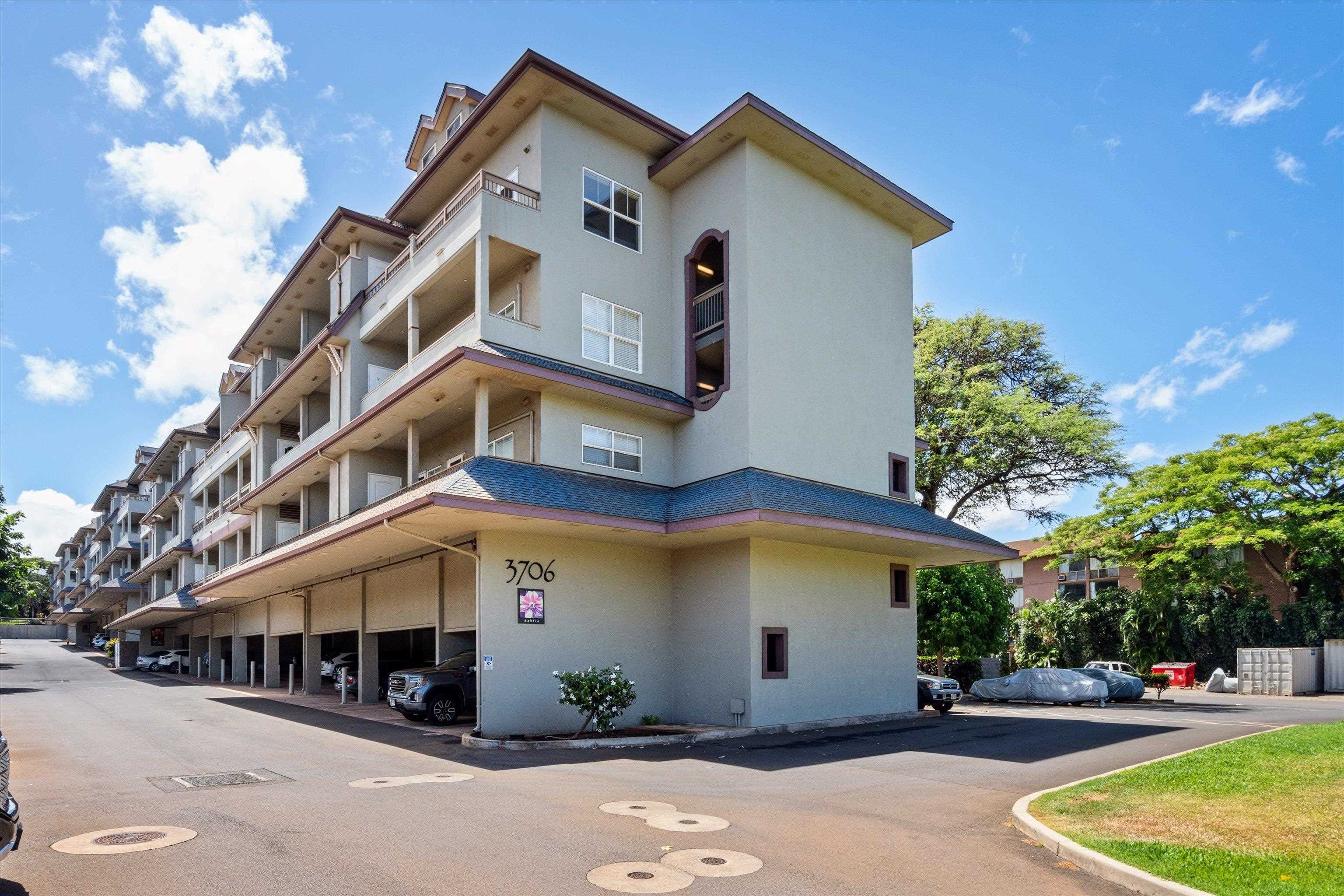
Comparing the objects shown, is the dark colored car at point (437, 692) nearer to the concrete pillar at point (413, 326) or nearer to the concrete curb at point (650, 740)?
the concrete curb at point (650, 740)

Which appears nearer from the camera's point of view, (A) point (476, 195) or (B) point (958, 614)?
(A) point (476, 195)

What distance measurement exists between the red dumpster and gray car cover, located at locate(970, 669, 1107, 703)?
36.5 feet

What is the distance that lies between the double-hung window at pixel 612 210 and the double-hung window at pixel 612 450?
4.94 m

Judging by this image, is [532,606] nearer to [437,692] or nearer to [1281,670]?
[437,692]

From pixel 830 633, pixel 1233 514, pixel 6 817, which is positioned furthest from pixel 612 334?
pixel 1233 514

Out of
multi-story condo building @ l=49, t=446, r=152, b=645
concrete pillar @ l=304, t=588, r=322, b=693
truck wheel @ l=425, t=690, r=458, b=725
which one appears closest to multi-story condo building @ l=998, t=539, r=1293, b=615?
truck wheel @ l=425, t=690, r=458, b=725

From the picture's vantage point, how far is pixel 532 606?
19000mm

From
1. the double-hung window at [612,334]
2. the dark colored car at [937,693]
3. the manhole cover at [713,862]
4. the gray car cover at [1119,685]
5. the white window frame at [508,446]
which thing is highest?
the double-hung window at [612,334]

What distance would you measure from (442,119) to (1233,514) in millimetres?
33707

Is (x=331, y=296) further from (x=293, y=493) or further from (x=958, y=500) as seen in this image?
(x=958, y=500)

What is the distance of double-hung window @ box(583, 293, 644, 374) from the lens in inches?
853

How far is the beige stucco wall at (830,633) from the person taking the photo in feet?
65.8

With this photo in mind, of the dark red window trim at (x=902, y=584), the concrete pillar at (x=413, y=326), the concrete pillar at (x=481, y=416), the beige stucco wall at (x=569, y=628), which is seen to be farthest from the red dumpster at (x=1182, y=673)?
the concrete pillar at (x=413, y=326)

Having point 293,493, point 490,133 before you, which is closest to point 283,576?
point 293,493
